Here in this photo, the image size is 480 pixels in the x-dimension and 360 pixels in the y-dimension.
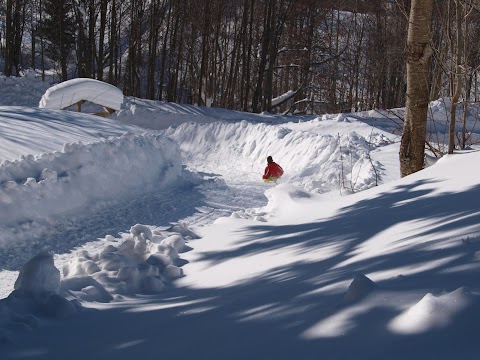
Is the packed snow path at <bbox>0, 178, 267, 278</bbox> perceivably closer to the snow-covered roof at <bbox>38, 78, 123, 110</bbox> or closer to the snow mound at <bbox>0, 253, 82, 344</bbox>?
the snow mound at <bbox>0, 253, 82, 344</bbox>

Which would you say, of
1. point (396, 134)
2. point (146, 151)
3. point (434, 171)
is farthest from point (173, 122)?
point (434, 171)

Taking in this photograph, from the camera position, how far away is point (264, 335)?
262 centimetres

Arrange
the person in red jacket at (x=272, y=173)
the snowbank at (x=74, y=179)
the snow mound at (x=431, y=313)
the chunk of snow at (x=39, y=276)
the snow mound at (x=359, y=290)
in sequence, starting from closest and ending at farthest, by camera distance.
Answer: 1. the snow mound at (x=431, y=313)
2. the snow mound at (x=359, y=290)
3. the chunk of snow at (x=39, y=276)
4. the snowbank at (x=74, y=179)
5. the person in red jacket at (x=272, y=173)

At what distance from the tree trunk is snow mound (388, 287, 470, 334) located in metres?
5.33

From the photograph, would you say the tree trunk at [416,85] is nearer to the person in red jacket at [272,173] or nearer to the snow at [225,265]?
the snow at [225,265]

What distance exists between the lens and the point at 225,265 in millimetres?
4824

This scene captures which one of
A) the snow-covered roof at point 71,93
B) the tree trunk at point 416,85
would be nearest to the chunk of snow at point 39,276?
the tree trunk at point 416,85

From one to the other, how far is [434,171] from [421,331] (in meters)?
4.17

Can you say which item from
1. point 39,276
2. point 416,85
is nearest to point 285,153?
point 416,85

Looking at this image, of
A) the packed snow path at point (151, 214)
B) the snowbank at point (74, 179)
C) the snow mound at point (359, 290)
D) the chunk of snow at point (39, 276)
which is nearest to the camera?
the snow mound at point (359, 290)

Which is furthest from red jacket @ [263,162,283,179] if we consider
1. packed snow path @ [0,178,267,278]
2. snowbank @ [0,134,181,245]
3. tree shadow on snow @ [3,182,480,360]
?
tree shadow on snow @ [3,182,480,360]

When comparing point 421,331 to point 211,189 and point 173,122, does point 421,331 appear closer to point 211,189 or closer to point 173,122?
point 211,189

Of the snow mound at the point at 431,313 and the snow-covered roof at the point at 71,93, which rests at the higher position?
the snow-covered roof at the point at 71,93

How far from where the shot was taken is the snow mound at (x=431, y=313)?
87.7 inches
